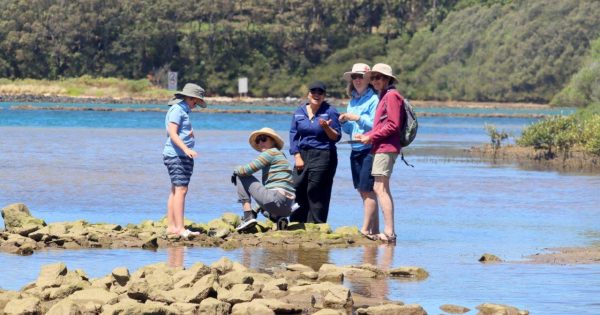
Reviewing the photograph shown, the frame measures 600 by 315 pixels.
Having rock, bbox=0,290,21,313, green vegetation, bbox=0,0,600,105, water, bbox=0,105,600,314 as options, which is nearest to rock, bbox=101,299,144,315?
rock, bbox=0,290,21,313

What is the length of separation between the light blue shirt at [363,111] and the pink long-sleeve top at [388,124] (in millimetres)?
257

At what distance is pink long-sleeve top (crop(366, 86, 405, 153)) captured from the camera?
44.0 feet

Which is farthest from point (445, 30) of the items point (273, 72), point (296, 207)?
point (296, 207)

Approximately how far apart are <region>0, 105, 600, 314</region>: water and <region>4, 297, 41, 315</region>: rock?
1.21m

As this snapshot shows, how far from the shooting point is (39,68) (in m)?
127

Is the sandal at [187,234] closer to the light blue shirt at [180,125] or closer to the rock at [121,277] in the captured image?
the light blue shirt at [180,125]

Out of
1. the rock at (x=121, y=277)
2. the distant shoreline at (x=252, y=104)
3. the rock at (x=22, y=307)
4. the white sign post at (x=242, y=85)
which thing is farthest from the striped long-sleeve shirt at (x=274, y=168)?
the white sign post at (x=242, y=85)

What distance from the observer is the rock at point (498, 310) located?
9266 millimetres

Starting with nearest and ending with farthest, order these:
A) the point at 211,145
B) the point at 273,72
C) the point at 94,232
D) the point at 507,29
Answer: the point at 94,232
the point at 211,145
the point at 507,29
the point at 273,72

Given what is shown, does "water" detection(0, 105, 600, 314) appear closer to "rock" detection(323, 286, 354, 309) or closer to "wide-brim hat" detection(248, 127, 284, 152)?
"rock" detection(323, 286, 354, 309)

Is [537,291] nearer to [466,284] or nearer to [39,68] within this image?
[466,284]

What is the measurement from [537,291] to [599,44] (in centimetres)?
4282

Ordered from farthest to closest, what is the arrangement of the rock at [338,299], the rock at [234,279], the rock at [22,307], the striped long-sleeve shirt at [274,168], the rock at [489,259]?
the striped long-sleeve shirt at [274,168] < the rock at [489,259] < the rock at [234,279] < the rock at [338,299] < the rock at [22,307]

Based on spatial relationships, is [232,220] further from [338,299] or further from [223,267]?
[338,299]
